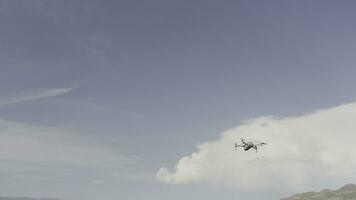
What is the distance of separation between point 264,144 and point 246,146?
6.75 metres

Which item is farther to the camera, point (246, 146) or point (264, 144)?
point (246, 146)

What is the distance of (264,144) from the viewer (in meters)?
91.6

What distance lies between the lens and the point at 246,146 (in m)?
97.6
